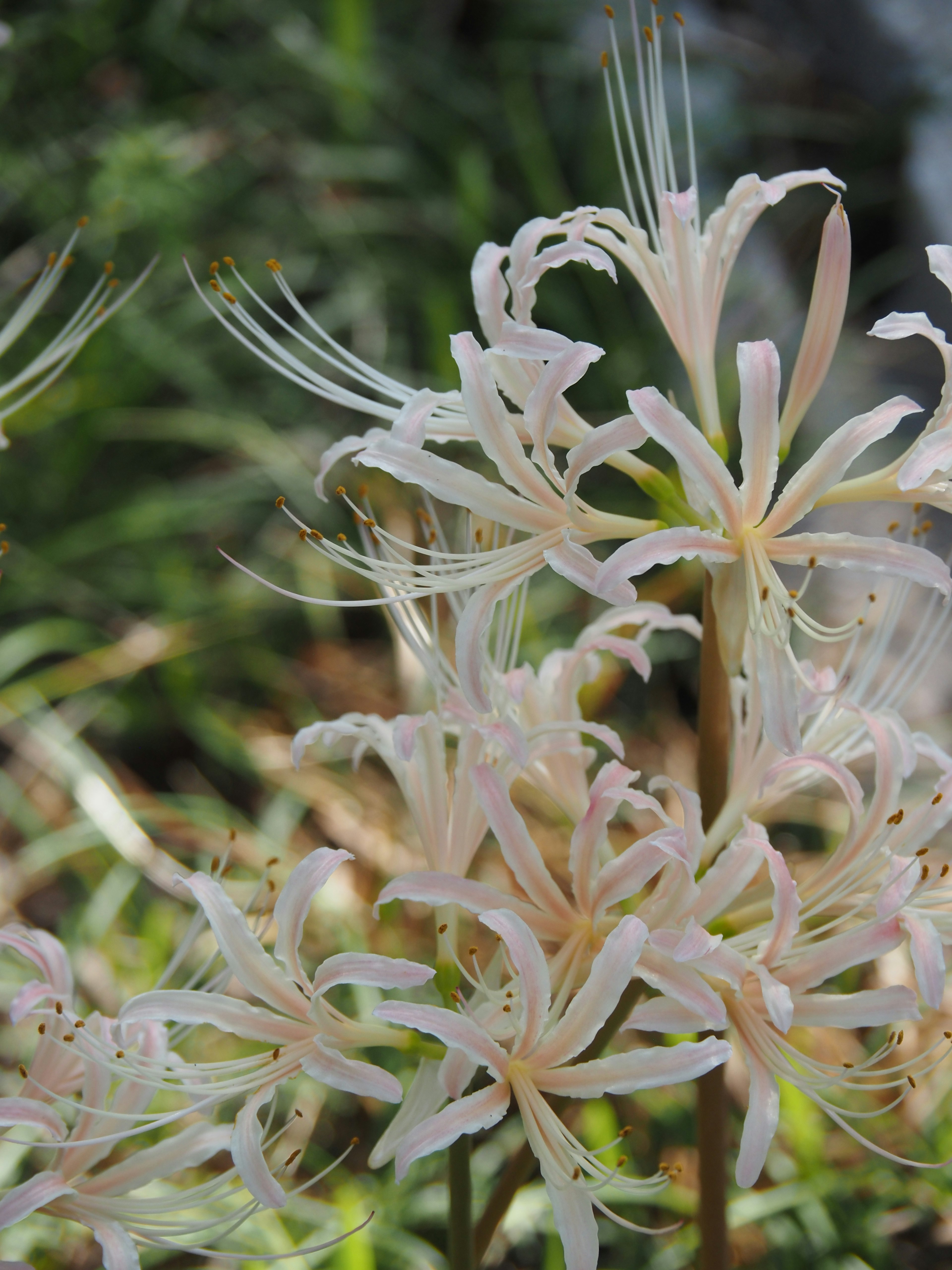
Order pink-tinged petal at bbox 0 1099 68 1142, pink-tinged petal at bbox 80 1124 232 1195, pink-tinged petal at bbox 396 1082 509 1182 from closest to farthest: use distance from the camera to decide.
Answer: pink-tinged petal at bbox 396 1082 509 1182 → pink-tinged petal at bbox 0 1099 68 1142 → pink-tinged petal at bbox 80 1124 232 1195

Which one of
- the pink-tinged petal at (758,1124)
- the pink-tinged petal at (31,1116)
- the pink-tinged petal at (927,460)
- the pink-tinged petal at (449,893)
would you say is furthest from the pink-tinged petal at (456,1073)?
the pink-tinged petal at (927,460)

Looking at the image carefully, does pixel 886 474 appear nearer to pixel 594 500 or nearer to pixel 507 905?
pixel 507 905

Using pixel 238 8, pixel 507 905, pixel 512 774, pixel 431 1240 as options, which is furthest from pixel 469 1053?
pixel 238 8

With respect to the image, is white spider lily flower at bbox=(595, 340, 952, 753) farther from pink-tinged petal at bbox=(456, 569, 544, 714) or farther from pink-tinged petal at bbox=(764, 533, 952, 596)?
pink-tinged petal at bbox=(456, 569, 544, 714)

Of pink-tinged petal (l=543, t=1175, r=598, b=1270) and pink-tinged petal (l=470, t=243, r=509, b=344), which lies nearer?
pink-tinged petal (l=543, t=1175, r=598, b=1270)

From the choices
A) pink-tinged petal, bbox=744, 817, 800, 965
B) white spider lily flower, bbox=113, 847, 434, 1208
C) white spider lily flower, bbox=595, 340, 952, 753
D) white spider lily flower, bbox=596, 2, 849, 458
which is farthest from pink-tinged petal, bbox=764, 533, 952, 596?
white spider lily flower, bbox=113, 847, 434, 1208

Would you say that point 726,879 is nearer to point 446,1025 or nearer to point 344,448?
point 446,1025
